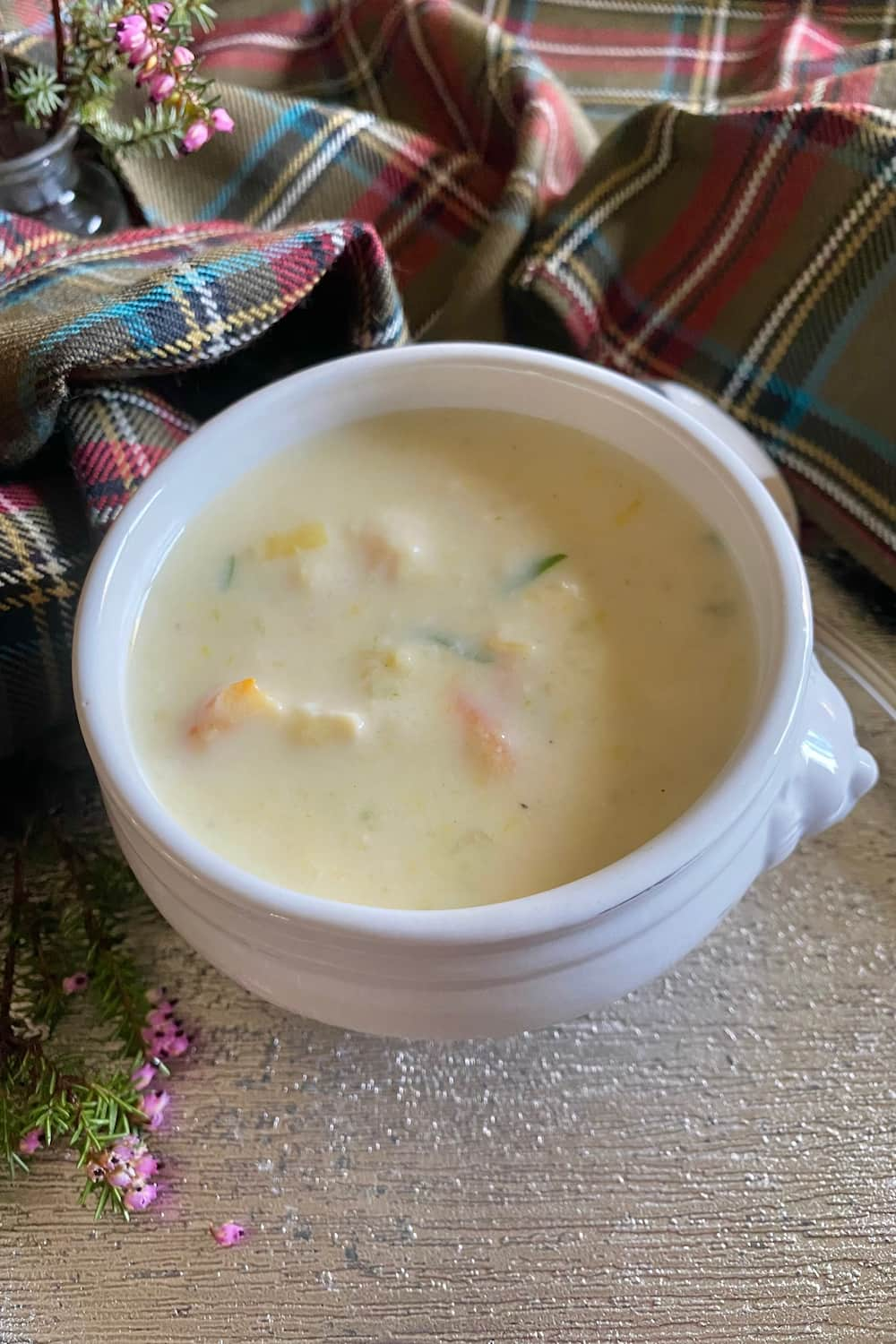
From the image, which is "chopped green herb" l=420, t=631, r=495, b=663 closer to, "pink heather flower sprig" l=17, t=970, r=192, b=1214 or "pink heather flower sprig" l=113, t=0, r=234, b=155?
"pink heather flower sprig" l=17, t=970, r=192, b=1214

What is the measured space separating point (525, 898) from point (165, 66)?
1.84ft

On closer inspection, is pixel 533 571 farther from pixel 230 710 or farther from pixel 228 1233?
pixel 228 1233

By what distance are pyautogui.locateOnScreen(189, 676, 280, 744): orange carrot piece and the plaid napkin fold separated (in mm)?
134

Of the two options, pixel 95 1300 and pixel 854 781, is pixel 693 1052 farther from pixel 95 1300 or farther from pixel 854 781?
pixel 95 1300

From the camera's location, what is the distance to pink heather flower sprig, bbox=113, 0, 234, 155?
682mm

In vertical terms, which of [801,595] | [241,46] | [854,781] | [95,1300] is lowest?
[95,1300]

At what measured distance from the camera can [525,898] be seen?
1.49 feet

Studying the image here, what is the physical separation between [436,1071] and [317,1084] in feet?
0.19

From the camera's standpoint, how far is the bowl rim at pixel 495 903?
1.45 ft

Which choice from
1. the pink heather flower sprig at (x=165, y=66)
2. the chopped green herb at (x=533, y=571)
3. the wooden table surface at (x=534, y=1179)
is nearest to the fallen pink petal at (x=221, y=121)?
the pink heather flower sprig at (x=165, y=66)

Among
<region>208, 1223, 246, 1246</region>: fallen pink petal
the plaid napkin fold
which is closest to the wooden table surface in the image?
<region>208, 1223, 246, 1246</region>: fallen pink petal

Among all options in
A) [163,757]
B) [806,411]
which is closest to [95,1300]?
[163,757]

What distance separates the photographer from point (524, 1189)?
54cm

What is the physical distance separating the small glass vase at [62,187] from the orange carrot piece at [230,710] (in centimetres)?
41
